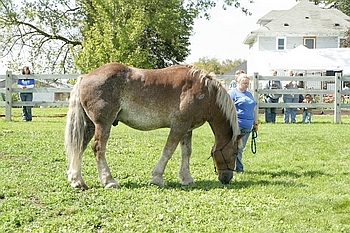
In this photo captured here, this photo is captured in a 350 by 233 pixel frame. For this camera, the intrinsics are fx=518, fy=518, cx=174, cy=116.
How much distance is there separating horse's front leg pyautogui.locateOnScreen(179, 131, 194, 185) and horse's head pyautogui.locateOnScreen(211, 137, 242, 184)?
0.39m

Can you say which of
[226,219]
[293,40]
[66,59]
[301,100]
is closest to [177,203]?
[226,219]

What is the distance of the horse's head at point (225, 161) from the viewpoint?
23.8 feet

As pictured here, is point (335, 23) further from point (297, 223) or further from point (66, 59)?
point (297, 223)

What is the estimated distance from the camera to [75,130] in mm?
6883

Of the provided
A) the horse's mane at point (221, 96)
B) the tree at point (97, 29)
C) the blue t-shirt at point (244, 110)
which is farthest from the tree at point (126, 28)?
the horse's mane at point (221, 96)

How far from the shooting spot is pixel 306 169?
8359mm

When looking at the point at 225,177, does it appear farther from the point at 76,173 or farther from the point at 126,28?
the point at 126,28

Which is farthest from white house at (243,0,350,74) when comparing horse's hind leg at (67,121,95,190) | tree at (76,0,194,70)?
horse's hind leg at (67,121,95,190)

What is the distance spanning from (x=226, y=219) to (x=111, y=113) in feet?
7.59

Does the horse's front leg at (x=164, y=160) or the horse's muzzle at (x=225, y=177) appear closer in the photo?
the horse's front leg at (x=164, y=160)

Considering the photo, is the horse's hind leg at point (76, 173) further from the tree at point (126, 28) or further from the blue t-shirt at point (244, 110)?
the tree at point (126, 28)

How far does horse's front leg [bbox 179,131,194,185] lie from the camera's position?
23.7 feet

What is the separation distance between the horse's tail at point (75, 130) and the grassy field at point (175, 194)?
0.44 meters

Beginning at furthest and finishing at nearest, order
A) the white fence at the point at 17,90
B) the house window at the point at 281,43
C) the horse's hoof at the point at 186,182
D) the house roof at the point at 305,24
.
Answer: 1. the house window at the point at 281,43
2. the house roof at the point at 305,24
3. the white fence at the point at 17,90
4. the horse's hoof at the point at 186,182
